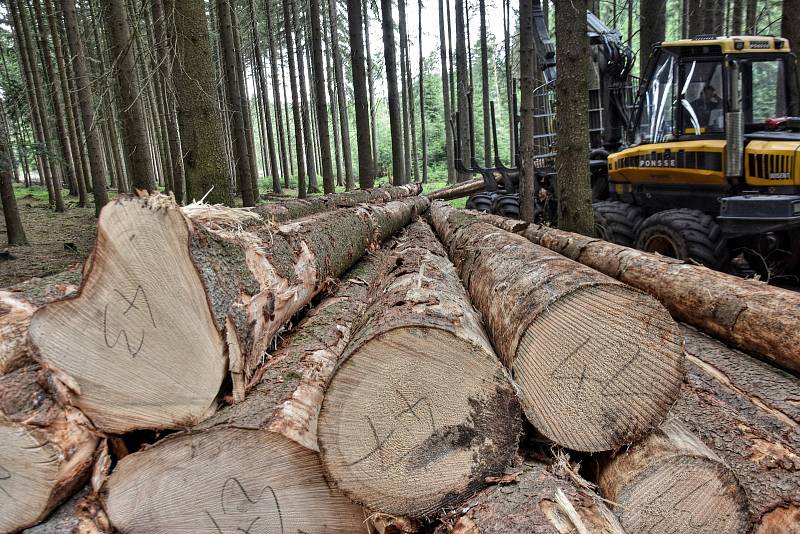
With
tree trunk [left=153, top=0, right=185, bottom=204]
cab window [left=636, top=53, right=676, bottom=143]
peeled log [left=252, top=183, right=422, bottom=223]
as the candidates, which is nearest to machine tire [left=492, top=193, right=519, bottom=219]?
peeled log [left=252, top=183, right=422, bottom=223]

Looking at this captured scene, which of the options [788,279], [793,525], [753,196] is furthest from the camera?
[788,279]

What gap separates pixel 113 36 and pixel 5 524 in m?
7.68

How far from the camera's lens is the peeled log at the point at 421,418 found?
1670 millimetres

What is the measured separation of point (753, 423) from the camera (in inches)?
79.0

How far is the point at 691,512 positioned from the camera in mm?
1729

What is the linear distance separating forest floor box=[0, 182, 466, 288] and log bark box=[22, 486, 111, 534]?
9.50 feet

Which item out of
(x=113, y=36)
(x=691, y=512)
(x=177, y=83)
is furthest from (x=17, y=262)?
(x=691, y=512)

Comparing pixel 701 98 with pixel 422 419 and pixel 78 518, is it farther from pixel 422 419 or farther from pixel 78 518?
pixel 78 518

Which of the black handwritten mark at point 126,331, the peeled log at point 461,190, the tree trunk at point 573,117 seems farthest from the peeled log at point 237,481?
the peeled log at point 461,190

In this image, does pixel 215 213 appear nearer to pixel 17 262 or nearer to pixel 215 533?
pixel 215 533

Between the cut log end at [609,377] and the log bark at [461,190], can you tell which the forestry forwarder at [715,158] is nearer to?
the cut log end at [609,377]

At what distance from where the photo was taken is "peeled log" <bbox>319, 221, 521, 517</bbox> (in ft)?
5.48

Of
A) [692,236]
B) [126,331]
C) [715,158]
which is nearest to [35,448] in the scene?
[126,331]

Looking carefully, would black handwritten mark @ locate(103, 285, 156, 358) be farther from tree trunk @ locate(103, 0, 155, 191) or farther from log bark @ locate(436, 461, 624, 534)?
tree trunk @ locate(103, 0, 155, 191)
